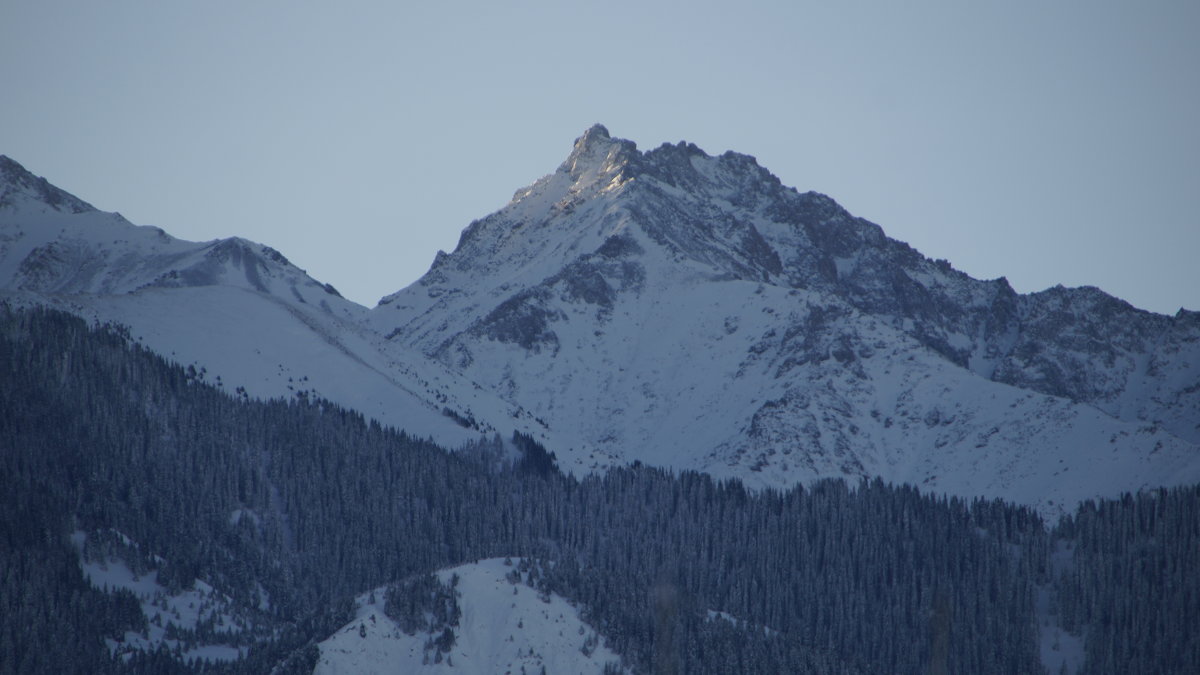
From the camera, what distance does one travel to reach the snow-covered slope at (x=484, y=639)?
144 metres

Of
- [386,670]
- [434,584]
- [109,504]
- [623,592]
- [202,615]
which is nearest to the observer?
[386,670]

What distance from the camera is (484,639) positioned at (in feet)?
497

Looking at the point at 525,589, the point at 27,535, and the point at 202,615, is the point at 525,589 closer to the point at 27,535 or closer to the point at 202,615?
the point at 202,615

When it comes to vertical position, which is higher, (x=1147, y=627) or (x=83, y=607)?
(x=1147, y=627)

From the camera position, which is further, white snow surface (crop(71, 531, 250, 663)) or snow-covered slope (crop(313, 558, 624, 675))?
white snow surface (crop(71, 531, 250, 663))

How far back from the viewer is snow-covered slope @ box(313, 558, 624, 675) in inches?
5674

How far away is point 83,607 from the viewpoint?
164 m

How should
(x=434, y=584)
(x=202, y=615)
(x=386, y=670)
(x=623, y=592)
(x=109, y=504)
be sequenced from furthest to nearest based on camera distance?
(x=109, y=504)
(x=202, y=615)
(x=623, y=592)
(x=434, y=584)
(x=386, y=670)

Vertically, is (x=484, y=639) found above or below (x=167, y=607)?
above

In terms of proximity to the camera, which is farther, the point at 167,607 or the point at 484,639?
the point at 167,607

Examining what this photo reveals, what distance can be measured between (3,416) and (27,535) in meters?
26.8

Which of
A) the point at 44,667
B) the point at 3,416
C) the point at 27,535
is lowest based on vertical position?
the point at 44,667

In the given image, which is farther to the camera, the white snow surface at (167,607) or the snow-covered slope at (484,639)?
the white snow surface at (167,607)

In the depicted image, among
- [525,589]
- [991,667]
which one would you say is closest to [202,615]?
[525,589]
